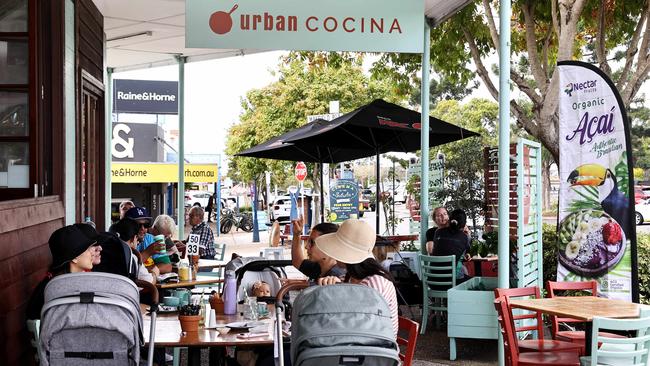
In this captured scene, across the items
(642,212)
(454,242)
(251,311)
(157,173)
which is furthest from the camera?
(642,212)

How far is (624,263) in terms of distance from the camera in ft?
26.0

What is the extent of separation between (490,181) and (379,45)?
4984mm

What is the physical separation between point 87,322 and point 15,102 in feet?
9.71

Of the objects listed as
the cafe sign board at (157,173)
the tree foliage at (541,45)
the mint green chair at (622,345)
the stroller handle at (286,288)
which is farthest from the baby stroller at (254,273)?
the cafe sign board at (157,173)

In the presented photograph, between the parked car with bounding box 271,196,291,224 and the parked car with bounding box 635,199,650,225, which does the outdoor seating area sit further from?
the parked car with bounding box 271,196,291,224

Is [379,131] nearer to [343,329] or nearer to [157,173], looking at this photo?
[343,329]

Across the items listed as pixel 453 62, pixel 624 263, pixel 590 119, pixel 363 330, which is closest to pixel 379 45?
pixel 590 119

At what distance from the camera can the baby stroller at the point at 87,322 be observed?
160 inches

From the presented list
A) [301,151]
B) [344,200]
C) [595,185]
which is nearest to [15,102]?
[595,185]

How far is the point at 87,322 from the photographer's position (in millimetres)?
4078

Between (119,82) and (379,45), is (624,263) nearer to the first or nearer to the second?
(379,45)

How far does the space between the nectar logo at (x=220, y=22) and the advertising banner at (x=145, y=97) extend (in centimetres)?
2453

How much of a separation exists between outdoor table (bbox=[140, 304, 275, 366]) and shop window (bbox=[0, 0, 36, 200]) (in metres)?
1.81

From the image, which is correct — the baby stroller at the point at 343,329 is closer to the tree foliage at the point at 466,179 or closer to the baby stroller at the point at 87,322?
the baby stroller at the point at 87,322
